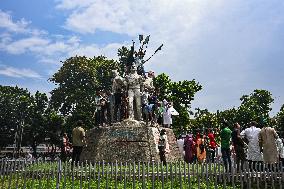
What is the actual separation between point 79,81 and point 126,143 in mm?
35474

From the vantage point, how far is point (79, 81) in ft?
164

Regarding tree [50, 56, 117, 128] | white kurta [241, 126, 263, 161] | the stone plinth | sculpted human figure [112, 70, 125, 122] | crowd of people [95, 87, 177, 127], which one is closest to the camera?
white kurta [241, 126, 263, 161]

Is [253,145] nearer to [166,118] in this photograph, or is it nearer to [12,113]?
[166,118]

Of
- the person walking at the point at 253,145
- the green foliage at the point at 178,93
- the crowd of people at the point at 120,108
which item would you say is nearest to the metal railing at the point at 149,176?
→ the person walking at the point at 253,145

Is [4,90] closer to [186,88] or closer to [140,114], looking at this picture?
[186,88]

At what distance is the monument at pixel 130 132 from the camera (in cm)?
1581

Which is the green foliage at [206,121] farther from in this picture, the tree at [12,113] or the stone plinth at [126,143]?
the stone plinth at [126,143]

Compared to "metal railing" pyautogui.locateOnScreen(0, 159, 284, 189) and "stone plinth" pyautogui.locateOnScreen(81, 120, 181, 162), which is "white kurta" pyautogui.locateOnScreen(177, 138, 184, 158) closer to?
"stone plinth" pyautogui.locateOnScreen(81, 120, 181, 162)

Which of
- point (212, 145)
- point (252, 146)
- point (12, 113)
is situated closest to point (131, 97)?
point (212, 145)

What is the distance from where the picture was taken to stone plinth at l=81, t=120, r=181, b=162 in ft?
51.5

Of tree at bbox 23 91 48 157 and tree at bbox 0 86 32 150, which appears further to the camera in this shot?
tree at bbox 0 86 32 150

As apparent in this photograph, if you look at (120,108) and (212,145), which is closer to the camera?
(212,145)

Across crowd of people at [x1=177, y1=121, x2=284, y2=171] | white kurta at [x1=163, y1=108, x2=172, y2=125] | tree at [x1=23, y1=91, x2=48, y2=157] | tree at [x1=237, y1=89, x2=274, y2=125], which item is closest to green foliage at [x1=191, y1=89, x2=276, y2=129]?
tree at [x1=237, y1=89, x2=274, y2=125]

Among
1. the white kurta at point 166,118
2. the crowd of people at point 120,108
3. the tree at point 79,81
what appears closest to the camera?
the crowd of people at point 120,108
